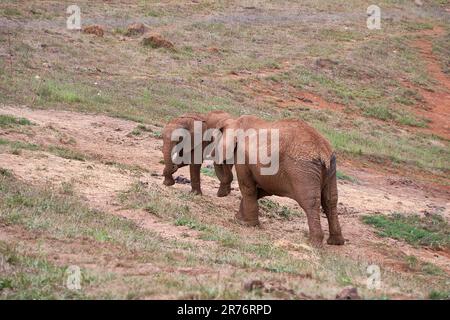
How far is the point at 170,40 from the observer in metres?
34.9

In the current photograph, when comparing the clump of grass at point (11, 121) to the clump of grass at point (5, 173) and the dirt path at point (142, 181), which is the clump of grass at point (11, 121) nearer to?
the dirt path at point (142, 181)

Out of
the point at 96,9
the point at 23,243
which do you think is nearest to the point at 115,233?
the point at 23,243

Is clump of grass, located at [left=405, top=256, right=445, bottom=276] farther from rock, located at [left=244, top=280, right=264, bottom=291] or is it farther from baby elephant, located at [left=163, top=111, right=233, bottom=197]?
rock, located at [left=244, top=280, right=264, bottom=291]

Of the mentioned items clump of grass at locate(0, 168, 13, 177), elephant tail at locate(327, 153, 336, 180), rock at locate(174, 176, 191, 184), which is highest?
elephant tail at locate(327, 153, 336, 180)

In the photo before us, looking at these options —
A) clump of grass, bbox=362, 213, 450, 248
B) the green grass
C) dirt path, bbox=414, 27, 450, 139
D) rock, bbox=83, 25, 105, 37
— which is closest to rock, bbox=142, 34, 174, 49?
rock, bbox=83, 25, 105, 37

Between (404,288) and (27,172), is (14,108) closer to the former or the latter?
(27,172)

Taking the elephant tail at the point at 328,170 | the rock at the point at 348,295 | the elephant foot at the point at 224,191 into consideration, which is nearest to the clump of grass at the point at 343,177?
the elephant foot at the point at 224,191

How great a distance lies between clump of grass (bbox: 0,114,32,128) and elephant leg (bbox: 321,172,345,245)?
797 cm

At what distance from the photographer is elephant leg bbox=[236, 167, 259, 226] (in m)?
11.9

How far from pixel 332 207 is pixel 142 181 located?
394 centimetres

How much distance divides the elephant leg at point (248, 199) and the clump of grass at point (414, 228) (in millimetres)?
2764

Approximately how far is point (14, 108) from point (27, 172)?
667cm

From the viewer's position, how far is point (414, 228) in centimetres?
1427

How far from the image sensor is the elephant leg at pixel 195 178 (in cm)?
1347
